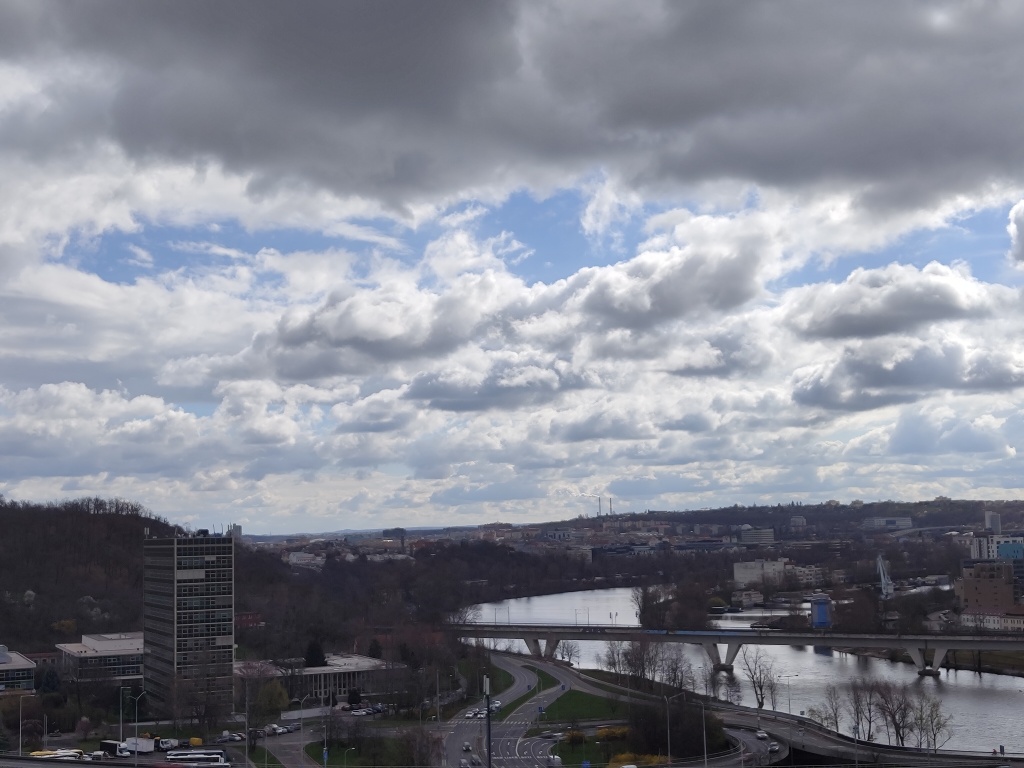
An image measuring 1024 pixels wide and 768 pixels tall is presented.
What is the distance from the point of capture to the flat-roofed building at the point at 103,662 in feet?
120

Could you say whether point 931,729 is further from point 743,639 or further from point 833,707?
point 743,639

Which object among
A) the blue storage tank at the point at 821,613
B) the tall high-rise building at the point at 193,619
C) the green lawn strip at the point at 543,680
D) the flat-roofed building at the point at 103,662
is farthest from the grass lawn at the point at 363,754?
the blue storage tank at the point at 821,613

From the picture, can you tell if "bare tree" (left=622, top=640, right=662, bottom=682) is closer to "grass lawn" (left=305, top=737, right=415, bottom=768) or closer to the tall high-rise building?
"grass lawn" (left=305, top=737, right=415, bottom=768)

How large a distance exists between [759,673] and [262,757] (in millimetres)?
20353

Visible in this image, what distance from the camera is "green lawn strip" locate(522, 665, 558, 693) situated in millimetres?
39419

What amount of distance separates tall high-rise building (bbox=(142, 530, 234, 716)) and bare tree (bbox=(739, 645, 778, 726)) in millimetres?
15884

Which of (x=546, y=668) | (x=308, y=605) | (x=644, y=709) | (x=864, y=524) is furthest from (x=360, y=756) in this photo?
(x=864, y=524)

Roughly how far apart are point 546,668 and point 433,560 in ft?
238

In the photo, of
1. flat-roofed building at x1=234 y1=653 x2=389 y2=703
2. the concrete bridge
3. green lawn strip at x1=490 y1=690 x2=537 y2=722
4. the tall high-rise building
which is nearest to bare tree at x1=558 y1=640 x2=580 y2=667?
the concrete bridge

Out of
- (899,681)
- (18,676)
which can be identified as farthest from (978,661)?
(18,676)

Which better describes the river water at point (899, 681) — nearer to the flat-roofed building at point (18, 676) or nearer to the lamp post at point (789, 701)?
the lamp post at point (789, 701)

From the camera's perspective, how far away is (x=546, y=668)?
45.0 m

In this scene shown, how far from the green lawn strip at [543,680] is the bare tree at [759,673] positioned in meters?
7.03

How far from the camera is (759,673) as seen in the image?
132ft
